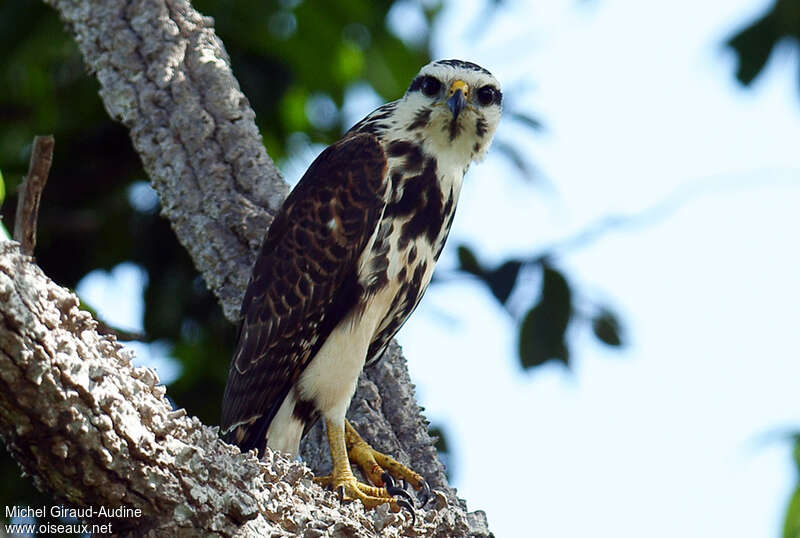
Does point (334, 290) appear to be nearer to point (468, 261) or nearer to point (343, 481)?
point (343, 481)

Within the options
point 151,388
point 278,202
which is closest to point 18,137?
point 278,202

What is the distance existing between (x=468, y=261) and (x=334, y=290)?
1.21 metres

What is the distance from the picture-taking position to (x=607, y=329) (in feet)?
16.4

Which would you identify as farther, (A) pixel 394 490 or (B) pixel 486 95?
(B) pixel 486 95

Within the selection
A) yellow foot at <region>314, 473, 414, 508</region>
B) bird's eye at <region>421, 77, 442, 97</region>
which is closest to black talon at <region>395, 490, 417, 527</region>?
yellow foot at <region>314, 473, 414, 508</region>

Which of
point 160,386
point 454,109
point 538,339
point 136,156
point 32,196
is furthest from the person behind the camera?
point 136,156

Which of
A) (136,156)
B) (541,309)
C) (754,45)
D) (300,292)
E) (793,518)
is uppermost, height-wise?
(754,45)

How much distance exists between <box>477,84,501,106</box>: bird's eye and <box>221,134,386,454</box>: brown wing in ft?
2.00

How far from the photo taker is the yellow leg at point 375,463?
386 cm

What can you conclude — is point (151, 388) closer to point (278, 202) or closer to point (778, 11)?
point (278, 202)

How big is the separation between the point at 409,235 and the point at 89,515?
1.89 m

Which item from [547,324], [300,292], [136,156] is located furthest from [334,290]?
[136,156]

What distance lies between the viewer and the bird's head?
4.29 metres

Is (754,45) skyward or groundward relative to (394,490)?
skyward
